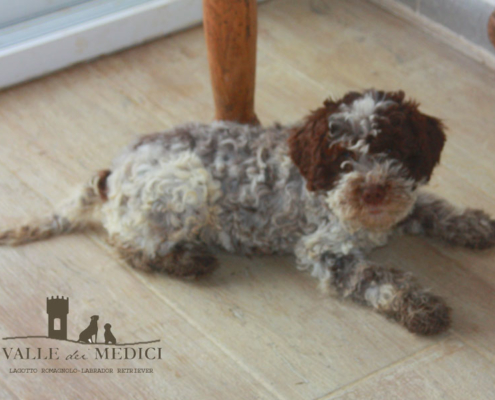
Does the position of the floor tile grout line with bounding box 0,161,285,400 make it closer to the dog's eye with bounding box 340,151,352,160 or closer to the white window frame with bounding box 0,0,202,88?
the dog's eye with bounding box 340,151,352,160

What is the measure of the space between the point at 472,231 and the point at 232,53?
1.20m

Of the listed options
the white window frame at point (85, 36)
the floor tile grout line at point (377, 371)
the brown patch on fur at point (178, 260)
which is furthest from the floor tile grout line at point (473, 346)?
the white window frame at point (85, 36)

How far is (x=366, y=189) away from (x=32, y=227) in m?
1.37

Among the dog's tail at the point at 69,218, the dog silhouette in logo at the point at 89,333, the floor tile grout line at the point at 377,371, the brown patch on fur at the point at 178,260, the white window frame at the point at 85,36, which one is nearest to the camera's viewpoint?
the floor tile grout line at the point at 377,371

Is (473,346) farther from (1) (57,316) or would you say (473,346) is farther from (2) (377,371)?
(1) (57,316)

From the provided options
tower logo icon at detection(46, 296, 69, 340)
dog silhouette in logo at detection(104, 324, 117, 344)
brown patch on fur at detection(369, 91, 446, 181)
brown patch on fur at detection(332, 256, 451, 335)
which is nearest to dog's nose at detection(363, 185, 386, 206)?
brown patch on fur at detection(369, 91, 446, 181)

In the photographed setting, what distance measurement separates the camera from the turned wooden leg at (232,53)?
3125mm

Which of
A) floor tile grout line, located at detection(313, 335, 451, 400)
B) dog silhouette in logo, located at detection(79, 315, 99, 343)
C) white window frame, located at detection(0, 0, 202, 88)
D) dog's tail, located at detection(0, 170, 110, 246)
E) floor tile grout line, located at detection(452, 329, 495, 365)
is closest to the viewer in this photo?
floor tile grout line, located at detection(313, 335, 451, 400)

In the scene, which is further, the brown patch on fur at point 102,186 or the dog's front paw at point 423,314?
the brown patch on fur at point 102,186

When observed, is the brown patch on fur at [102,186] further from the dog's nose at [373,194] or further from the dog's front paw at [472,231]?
the dog's front paw at [472,231]

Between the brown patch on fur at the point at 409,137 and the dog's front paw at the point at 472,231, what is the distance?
42 cm

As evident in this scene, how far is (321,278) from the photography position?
2.93 metres

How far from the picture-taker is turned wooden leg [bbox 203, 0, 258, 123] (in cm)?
312

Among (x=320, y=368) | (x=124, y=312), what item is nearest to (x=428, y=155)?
(x=320, y=368)
